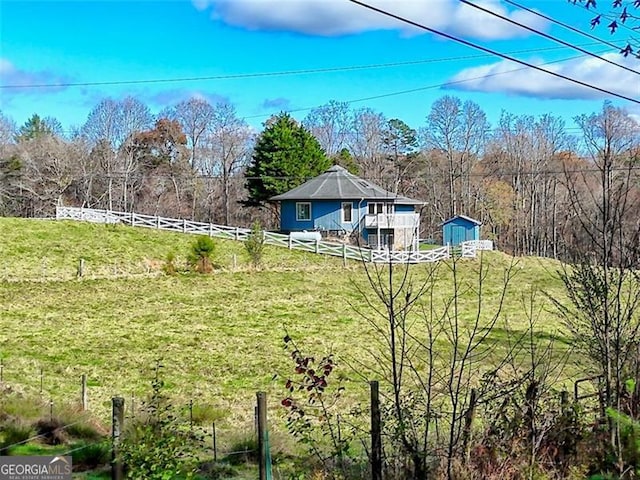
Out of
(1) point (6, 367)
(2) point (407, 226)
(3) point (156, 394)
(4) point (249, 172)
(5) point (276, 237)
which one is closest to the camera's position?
(3) point (156, 394)

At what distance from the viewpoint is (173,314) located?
13.6 meters

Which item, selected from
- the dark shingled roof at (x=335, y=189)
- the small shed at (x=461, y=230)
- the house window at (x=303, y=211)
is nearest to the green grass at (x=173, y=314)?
the small shed at (x=461, y=230)

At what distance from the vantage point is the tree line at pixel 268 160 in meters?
31.5

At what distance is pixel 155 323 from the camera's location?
41.9ft

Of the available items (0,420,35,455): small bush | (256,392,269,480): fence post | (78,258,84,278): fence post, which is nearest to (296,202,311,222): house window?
(78,258,84,278): fence post

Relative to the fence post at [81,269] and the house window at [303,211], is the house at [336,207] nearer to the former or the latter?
the house window at [303,211]

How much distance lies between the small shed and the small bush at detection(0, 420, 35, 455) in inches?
909

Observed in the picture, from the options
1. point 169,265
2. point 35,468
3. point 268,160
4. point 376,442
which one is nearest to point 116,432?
point 35,468

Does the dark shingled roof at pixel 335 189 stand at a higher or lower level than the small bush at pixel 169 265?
higher

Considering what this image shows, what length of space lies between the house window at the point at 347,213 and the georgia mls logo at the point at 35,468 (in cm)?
2385

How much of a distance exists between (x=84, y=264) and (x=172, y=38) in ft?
26.4

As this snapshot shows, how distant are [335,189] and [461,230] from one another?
5.90m

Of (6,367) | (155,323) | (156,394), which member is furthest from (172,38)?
(156,394)

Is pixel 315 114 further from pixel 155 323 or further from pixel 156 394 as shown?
Result: pixel 156 394
